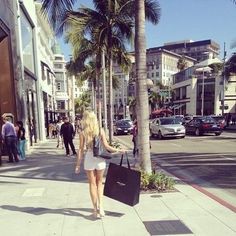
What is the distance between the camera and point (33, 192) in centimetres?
818

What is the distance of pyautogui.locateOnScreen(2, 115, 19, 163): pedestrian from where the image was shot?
1323cm

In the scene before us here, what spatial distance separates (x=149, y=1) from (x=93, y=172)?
12.2 metres

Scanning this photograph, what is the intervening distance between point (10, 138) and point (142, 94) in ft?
22.7

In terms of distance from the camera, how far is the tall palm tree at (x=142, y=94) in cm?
827

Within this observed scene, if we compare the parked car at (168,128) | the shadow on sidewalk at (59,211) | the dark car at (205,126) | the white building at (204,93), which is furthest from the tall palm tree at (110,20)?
the white building at (204,93)

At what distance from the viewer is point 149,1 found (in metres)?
16.3

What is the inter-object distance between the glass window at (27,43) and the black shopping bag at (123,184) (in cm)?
1563

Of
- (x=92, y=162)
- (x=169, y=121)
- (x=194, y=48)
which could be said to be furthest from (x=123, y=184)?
(x=194, y=48)

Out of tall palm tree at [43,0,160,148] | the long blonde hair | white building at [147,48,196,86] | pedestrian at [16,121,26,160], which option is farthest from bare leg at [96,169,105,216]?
white building at [147,48,196,86]

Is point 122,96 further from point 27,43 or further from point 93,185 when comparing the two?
point 93,185

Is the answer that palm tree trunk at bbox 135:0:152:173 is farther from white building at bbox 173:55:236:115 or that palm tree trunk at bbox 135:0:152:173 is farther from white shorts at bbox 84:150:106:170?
white building at bbox 173:55:236:115

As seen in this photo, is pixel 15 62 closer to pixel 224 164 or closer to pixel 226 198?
pixel 224 164

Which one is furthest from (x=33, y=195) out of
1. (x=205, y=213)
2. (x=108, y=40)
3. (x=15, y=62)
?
(x=108, y=40)

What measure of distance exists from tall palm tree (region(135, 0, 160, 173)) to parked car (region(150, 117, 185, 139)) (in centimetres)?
1766
